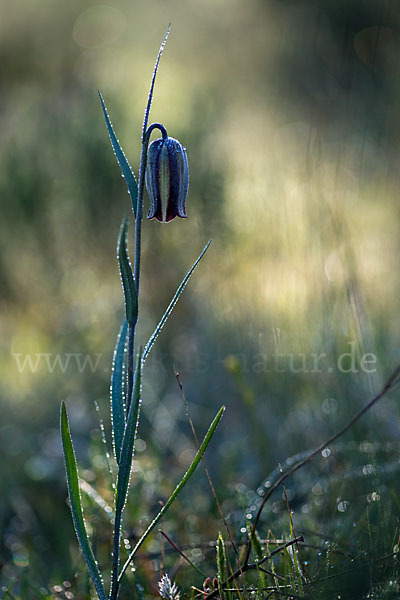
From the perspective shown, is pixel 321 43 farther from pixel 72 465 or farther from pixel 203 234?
pixel 72 465

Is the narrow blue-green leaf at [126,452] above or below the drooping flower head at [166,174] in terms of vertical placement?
below

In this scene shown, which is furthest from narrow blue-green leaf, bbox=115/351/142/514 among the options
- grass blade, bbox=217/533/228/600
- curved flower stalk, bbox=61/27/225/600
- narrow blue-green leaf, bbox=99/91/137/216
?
narrow blue-green leaf, bbox=99/91/137/216

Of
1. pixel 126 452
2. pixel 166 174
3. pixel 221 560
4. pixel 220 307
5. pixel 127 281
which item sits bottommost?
pixel 221 560

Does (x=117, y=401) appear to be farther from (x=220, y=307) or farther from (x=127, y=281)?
(x=220, y=307)

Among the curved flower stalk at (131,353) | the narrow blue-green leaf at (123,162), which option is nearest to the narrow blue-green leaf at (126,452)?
the curved flower stalk at (131,353)

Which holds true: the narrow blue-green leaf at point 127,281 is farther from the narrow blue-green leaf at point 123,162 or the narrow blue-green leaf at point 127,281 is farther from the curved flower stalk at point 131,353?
the narrow blue-green leaf at point 123,162

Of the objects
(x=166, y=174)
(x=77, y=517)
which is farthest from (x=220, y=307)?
(x=77, y=517)

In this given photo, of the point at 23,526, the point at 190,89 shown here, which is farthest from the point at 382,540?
the point at 190,89
